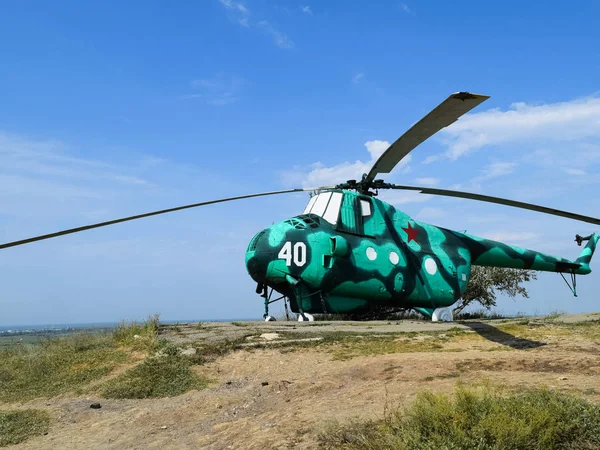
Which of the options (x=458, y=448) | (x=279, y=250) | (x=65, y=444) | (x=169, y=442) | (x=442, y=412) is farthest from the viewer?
(x=279, y=250)

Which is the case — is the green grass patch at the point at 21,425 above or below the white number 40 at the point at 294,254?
below

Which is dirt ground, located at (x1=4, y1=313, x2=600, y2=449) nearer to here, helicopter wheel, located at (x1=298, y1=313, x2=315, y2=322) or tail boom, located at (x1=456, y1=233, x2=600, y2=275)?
helicopter wheel, located at (x1=298, y1=313, x2=315, y2=322)

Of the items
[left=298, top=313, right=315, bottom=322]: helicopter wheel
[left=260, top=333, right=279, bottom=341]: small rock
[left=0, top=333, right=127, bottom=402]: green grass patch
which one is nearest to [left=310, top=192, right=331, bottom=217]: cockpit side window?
[left=298, top=313, right=315, bottom=322]: helicopter wheel

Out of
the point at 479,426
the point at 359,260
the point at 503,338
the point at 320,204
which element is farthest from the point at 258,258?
the point at 479,426

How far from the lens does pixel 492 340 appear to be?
10.1 metres

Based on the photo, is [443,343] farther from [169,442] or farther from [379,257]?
[169,442]

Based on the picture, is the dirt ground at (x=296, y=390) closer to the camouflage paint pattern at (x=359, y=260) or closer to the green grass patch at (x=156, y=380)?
the green grass patch at (x=156, y=380)

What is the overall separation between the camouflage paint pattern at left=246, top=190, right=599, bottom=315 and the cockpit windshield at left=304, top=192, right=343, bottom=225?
0.43 feet

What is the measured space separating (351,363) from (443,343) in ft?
8.75

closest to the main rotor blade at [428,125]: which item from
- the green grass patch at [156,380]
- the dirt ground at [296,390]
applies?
the dirt ground at [296,390]

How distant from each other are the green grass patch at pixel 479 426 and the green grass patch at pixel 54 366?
5699mm

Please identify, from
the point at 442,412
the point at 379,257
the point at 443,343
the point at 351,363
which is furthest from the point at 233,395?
the point at 379,257

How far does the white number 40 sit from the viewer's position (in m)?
13.9

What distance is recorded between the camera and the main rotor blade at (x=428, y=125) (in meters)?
8.67
